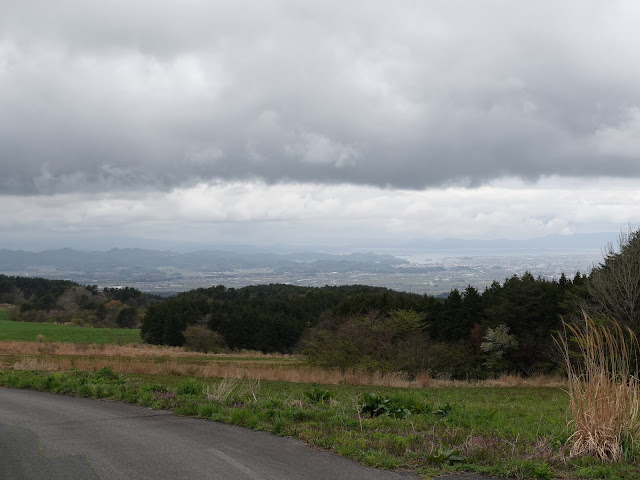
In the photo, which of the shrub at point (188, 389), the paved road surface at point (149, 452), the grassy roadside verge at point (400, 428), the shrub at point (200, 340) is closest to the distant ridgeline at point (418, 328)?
the shrub at point (200, 340)

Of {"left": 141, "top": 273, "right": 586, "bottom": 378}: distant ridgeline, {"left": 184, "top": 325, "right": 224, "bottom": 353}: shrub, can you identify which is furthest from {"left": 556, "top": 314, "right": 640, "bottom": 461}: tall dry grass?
{"left": 184, "top": 325, "right": 224, "bottom": 353}: shrub

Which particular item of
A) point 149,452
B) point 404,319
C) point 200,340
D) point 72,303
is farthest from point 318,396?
point 72,303

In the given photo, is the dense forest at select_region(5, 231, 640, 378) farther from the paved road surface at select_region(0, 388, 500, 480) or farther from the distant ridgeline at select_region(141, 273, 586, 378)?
the paved road surface at select_region(0, 388, 500, 480)

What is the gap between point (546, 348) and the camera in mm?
49219

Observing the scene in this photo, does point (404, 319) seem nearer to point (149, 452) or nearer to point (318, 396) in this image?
point (318, 396)

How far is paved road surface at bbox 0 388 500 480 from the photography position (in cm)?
685

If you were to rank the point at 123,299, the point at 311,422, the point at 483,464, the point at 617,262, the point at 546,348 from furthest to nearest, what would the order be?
the point at 123,299
the point at 546,348
the point at 617,262
the point at 311,422
the point at 483,464

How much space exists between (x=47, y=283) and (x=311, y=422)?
502 feet

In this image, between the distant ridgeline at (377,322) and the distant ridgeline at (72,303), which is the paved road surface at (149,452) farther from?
the distant ridgeline at (72,303)

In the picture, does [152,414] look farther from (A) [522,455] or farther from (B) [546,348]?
(B) [546,348]

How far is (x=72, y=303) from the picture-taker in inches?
4486

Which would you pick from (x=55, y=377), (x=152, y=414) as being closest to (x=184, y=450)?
(x=152, y=414)

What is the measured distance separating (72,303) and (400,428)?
119677mm

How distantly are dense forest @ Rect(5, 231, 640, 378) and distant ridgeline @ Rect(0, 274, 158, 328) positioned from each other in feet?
0.89
